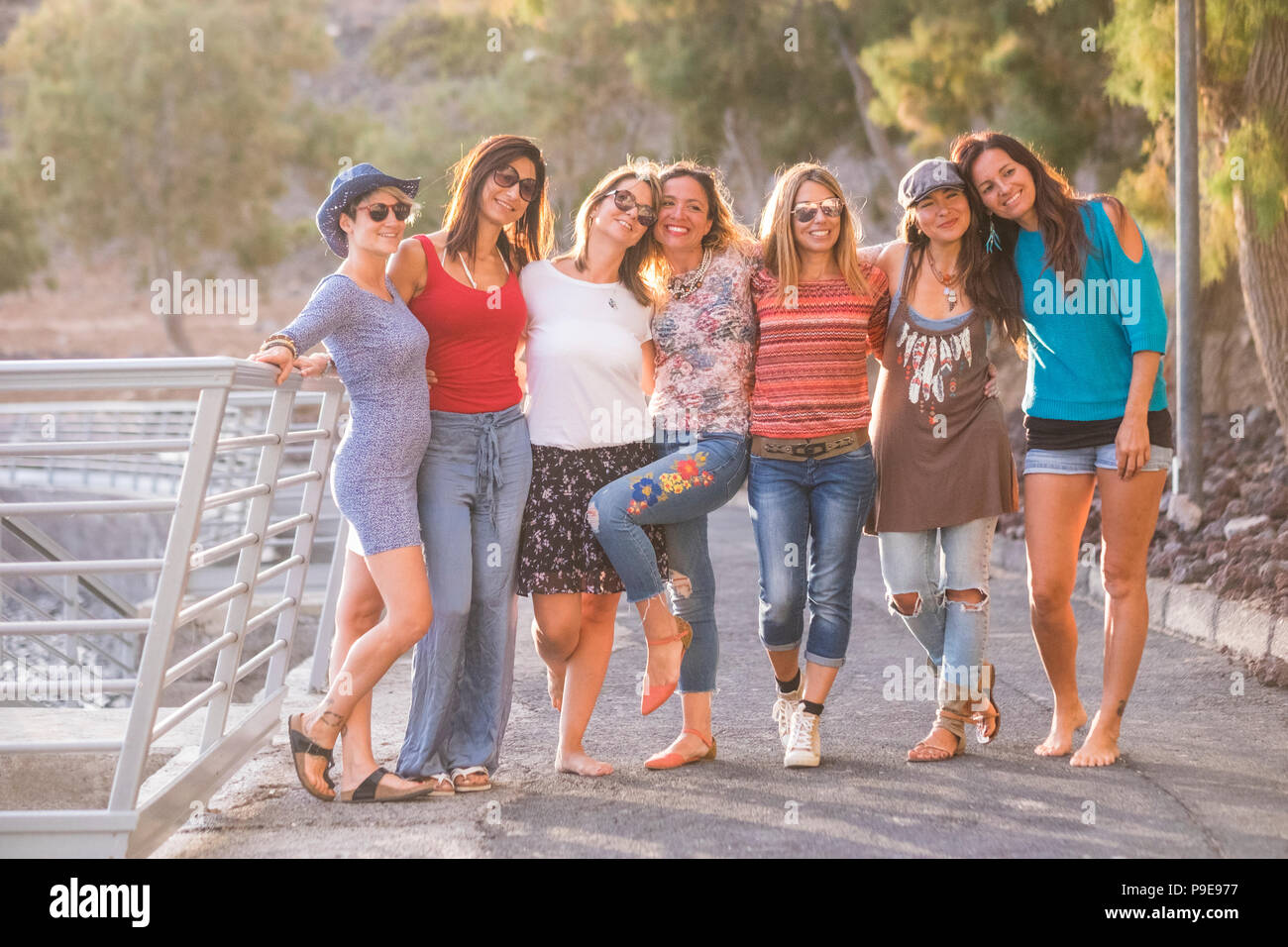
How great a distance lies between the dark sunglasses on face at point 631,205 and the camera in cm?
436

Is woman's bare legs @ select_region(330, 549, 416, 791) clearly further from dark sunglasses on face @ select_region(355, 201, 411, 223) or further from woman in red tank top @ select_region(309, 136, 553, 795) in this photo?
dark sunglasses on face @ select_region(355, 201, 411, 223)

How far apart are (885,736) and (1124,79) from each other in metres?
6.17

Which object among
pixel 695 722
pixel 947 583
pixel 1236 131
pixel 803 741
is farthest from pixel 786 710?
pixel 1236 131

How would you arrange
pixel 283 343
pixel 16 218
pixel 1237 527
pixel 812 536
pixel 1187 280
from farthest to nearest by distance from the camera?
1. pixel 16 218
2. pixel 1187 280
3. pixel 1237 527
4. pixel 812 536
5. pixel 283 343

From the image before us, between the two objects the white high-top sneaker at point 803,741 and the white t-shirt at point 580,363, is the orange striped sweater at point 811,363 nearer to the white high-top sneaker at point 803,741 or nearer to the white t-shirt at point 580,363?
the white t-shirt at point 580,363

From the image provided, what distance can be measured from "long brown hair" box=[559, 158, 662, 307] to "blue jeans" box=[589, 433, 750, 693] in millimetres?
532

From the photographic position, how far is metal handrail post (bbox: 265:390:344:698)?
196 inches

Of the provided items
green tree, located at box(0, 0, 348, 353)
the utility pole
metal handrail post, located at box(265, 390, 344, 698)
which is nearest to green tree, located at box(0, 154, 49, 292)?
green tree, located at box(0, 0, 348, 353)

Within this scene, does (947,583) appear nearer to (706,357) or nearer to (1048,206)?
(706,357)

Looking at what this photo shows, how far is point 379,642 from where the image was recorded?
3.99 m

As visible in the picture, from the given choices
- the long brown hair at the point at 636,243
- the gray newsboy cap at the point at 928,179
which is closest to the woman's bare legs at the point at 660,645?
the long brown hair at the point at 636,243

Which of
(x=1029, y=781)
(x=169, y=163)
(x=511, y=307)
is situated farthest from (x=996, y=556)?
(x=169, y=163)

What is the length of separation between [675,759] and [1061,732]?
1.28 meters

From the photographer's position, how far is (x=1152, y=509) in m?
4.47
